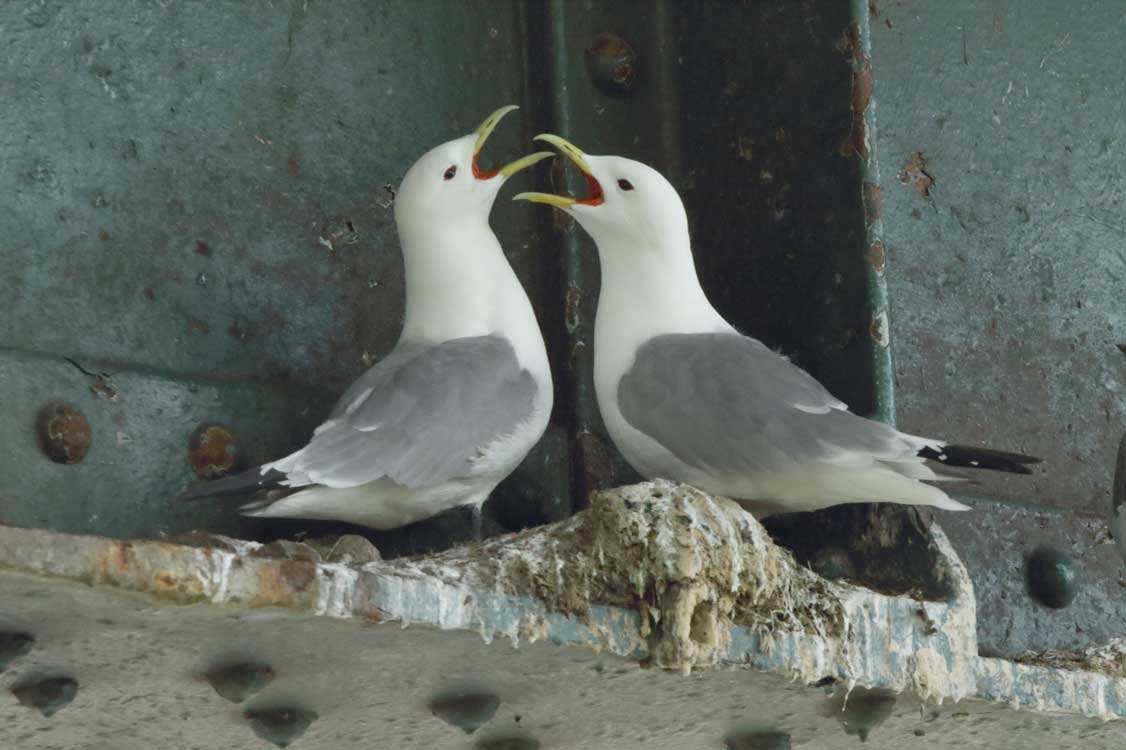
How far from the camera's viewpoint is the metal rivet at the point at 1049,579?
3891mm

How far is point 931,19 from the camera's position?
4.16 m

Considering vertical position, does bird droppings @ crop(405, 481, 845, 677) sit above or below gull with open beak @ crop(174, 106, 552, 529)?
below

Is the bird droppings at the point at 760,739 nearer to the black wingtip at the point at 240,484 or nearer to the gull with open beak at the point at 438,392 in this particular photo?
the gull with open beak at the point at 438,392

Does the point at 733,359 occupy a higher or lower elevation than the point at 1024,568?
higher

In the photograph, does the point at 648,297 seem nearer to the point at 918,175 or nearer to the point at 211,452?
the point at 918,175

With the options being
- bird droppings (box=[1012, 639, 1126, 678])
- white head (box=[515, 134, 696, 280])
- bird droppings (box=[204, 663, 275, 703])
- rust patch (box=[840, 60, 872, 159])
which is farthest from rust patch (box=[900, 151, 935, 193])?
bird droppings (box=[204, 663, 275, 703])

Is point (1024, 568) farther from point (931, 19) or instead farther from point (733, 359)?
point (931, 19)

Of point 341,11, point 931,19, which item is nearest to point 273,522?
point 341,11

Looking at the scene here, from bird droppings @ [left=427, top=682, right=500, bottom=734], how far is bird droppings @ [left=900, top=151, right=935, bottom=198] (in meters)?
1.55

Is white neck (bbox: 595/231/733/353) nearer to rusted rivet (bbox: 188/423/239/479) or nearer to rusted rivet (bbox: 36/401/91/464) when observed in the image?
rusted rivet (bbox: 188/423/239/479)

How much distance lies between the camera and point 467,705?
306cm

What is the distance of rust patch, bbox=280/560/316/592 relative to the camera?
8.35 feet

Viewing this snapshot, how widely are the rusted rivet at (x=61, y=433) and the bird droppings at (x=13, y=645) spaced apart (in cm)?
82

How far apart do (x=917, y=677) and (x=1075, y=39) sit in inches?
74.7
